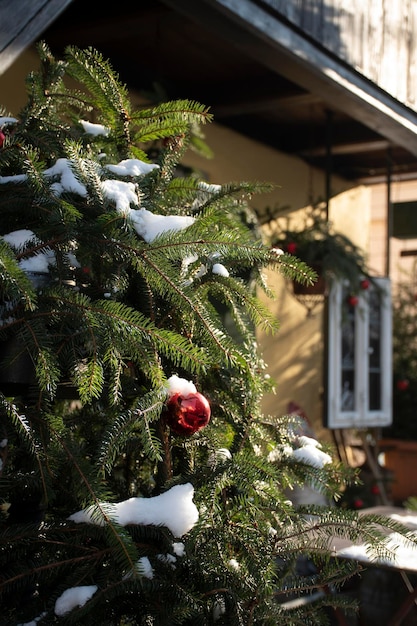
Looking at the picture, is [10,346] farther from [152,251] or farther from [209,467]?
[209,467]

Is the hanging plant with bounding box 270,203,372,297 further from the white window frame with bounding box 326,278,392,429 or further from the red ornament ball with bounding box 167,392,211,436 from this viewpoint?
the red ornament ball with bounding box 167,392,211,436

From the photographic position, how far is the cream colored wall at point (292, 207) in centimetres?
580

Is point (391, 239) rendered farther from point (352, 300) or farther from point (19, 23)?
point (19, 23)

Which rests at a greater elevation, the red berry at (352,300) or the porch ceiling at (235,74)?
the porch ceiling at (235,74)

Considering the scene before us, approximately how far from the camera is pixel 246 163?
6.02m

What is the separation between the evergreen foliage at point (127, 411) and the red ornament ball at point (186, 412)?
0.04 metres

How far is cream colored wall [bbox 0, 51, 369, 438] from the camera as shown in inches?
229

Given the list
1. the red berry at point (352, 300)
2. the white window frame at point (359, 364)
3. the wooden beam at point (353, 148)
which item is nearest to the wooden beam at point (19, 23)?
the white window frame at point (359, 364)

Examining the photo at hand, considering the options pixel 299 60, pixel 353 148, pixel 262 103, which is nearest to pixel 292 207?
pixel 353 148

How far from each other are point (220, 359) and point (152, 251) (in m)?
0.24

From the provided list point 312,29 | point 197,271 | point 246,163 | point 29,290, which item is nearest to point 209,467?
point 197,271

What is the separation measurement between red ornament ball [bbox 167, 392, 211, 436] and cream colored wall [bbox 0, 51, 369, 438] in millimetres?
3991

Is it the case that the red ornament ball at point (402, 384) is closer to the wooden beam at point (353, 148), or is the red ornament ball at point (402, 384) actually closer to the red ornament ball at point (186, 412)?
the wooden beam at point (353, 148)

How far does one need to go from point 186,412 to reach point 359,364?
16.1ft
